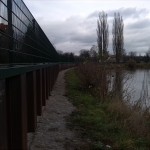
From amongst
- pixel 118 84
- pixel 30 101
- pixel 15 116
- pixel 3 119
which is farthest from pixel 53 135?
pixel 118 84

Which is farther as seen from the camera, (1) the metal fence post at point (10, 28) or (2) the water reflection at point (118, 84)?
(2) the water reflection at point (118, 84)

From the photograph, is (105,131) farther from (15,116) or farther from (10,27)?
(10,27)

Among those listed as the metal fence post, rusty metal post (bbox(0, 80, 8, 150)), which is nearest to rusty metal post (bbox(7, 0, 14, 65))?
the metal fence post

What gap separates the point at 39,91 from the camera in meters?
10.9

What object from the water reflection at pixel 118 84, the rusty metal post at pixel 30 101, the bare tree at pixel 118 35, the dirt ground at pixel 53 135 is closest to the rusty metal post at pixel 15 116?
the dirt ground at pixel 53 135

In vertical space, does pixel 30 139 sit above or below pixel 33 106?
below

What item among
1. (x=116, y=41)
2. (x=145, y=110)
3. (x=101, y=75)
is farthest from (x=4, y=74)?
(x=116, y=41)

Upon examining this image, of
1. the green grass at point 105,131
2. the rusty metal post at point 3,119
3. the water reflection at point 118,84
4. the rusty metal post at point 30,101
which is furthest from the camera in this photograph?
the water reflection at point 118,84

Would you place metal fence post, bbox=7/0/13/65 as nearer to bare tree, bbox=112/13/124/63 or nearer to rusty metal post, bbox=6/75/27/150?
rusty metal post, bbox=6/75/27/150

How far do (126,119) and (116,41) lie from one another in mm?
63667

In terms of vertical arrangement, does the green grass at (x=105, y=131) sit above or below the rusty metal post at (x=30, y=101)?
below

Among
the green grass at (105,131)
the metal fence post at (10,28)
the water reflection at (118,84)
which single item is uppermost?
the metal fence post at (10,28)

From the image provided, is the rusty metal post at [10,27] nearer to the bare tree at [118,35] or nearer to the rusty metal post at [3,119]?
the rusty metal post at [3,119]

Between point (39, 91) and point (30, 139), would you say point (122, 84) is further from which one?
point (30, 139)
